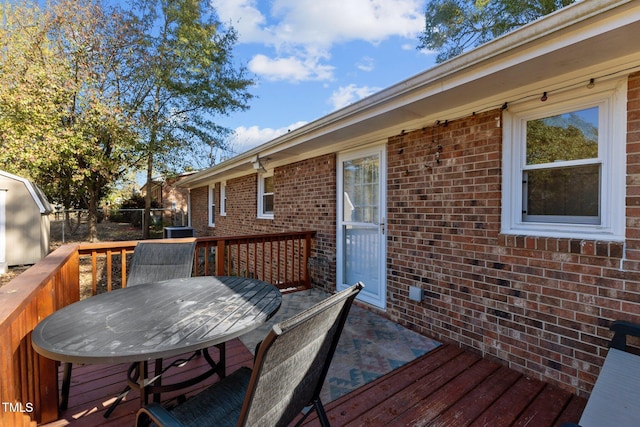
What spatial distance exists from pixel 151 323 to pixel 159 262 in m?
1.38

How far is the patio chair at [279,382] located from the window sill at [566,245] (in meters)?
1.76

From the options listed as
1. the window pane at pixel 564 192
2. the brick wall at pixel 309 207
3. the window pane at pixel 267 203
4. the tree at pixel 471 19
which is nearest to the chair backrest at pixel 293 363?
the window pane at pixel 564 192

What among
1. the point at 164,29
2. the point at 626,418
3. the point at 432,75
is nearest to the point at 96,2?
the point at 164,29

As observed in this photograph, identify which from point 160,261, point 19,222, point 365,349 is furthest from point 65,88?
point 365,349

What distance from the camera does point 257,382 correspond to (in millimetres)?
1028

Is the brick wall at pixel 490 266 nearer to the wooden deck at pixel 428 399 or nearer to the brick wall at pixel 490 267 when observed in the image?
the brick wall at pixel 490 267

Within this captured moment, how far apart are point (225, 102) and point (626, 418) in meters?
12.9

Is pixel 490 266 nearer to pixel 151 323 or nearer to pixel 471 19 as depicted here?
pixel 151 323

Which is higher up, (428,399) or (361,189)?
(361,189)

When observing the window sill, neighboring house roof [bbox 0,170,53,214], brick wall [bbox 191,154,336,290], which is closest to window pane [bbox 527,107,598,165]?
the window sill

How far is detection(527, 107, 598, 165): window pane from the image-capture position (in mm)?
2191

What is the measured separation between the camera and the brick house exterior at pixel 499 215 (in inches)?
76.6

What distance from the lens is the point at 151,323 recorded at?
1.55 metres

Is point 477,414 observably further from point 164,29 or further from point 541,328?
point 164,29
